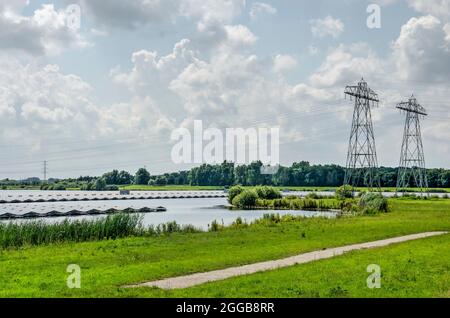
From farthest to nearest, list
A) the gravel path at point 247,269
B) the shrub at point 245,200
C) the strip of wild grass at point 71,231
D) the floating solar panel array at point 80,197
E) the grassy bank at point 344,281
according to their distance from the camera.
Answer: the floating solar panel array at point 80,197
the shrub at point 245,200
the strip of wild grass at point 71,231
the gravel path at point 247,269
the grassy bank at point 344,281

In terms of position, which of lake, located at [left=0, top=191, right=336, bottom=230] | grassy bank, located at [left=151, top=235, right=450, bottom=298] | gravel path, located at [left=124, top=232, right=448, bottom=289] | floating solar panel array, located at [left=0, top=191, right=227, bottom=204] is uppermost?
grassy bank, located at [left=151, top=235, right=450, bottom=298]

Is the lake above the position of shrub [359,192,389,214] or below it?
below

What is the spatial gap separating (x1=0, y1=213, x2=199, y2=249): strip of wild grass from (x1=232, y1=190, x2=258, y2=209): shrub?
166ft

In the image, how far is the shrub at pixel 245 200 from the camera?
292ft

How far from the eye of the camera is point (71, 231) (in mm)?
32781

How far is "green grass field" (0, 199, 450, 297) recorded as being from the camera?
14711 mm

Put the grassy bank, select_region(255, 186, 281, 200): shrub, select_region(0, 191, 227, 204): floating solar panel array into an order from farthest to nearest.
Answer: select_region(0, 191, 227, 204): floating solar panel array < select_region(255, 186, 281, 200): shrub < the grassy bank

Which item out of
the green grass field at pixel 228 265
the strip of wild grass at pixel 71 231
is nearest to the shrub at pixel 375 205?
the green grass field at pixel 228 265

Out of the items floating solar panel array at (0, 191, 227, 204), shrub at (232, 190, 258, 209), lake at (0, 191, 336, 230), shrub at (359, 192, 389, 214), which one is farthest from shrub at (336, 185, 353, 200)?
floating solar panel array at (0, 191, 227, 204)

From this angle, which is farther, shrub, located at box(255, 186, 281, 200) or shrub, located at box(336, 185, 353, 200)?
shrub, located at box(255, 186, 281, 200)

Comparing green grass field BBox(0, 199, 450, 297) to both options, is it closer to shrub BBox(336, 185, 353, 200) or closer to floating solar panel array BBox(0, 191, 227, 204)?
shrub BBox(336, 185, 353, 200)

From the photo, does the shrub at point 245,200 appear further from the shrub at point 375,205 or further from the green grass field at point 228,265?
the green grass field at point 228,265

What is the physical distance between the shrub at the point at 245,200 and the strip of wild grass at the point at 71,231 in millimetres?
50540
